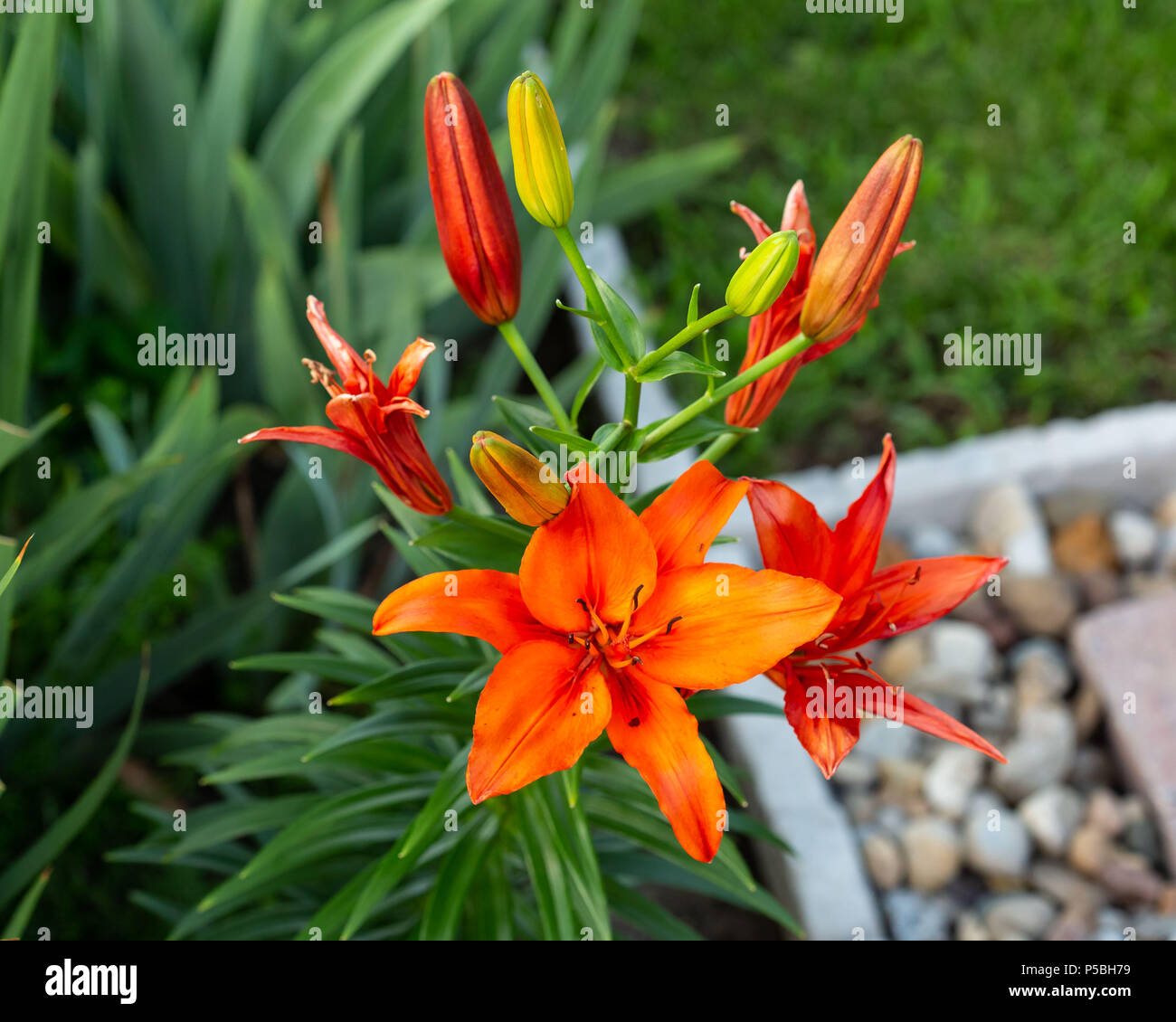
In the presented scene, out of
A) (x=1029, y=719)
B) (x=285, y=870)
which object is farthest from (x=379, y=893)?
(x=1029, y=719)

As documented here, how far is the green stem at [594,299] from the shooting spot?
67 cm

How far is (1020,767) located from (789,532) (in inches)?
44.0

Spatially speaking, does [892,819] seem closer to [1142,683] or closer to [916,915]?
[916,915]

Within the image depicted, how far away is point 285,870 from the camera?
1.09 m

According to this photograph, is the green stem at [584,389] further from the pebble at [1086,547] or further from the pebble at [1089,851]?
the pebble at [1086,547]

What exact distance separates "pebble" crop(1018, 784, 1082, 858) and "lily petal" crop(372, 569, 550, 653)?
1.19m

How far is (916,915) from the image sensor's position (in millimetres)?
1505

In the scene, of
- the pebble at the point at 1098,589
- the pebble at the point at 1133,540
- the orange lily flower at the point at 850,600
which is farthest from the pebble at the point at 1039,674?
the orange lily flower at the point at 850,600

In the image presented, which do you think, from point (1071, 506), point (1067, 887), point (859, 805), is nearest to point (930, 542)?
point (1071, 506)

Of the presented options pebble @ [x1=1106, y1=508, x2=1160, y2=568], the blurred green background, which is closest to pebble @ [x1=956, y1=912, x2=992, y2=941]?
pebble @ [x1=1106, y1=508, x2=1160, y2=568]

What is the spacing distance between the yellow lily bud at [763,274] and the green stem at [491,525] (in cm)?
24

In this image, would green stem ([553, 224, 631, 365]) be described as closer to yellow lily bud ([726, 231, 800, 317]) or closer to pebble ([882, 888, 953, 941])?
yellow lily bud ([726, 231, 800, 317])

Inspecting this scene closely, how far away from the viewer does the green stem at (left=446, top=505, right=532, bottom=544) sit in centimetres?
77
